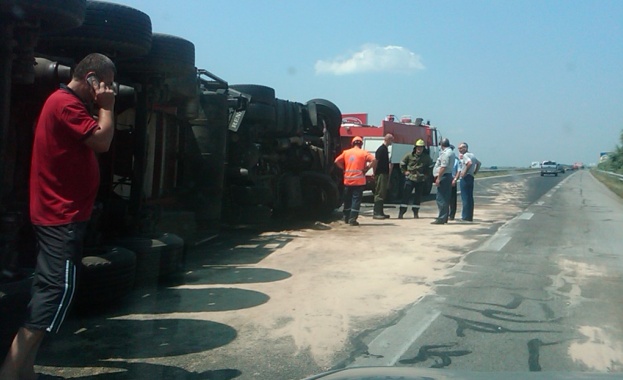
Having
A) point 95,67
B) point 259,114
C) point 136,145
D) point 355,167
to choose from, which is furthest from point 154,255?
point 355,167

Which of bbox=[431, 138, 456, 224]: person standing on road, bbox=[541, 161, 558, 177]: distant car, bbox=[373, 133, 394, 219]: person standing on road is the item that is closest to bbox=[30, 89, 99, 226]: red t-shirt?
bbox=[431, 138, 456, 224]: person standing on road

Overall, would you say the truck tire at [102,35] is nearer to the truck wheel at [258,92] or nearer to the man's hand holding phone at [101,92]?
the man's hand holding phone at [101,92]

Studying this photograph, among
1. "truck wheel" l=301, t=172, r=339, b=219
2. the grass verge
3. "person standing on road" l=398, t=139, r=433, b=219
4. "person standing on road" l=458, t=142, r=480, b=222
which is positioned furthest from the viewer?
the grass verge

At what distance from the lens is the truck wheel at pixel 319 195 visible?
14.0 m

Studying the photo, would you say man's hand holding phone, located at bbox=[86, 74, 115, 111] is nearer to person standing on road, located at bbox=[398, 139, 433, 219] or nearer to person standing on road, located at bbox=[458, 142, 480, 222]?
person standing on road, located at bbox=[458, 142, 480, 222]

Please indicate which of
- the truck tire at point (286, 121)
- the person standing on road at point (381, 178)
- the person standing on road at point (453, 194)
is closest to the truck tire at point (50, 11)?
the truck tire at point (286, 121)

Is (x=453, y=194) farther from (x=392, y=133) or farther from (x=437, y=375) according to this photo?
(x=437, y=375)

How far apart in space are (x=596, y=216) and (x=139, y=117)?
13934 millimetres

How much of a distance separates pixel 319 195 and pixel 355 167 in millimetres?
906

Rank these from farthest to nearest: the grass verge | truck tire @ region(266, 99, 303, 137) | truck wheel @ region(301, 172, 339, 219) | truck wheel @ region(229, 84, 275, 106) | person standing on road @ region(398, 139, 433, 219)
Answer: the grass verge
person standing on road @ region(398, 139, 433, 219)
truck wheel @ region(301, 172, 339, 219)
truck tire @ region(266, 99, 303, 137)
truck wheel @ region(229, 84, 275, 106)

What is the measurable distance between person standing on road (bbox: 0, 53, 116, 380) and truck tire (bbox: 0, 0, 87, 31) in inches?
16.6

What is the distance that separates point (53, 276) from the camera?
3.97 metres

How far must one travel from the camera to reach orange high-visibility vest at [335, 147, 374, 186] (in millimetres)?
13886

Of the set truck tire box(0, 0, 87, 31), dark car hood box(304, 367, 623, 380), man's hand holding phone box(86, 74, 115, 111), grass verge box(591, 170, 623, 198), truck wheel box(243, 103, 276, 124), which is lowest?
grass verge box(591, 170, 623, 198)
